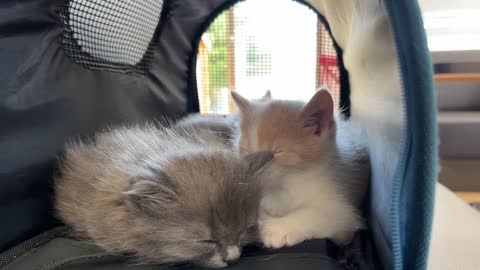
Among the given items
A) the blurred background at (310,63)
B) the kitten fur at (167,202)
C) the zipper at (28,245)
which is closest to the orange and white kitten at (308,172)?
the kitten fur at (167,202)

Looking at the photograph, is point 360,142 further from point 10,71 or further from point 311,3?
point 10,71

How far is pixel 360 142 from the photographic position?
4.29 ft

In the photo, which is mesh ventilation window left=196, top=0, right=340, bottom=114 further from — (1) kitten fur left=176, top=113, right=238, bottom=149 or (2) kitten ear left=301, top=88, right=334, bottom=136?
(2) kitten ear left=301, top=88, right=334, bottom=136

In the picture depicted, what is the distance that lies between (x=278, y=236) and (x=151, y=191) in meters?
0.32

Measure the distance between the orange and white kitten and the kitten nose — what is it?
0.41ft

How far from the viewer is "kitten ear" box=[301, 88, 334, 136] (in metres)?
1.12

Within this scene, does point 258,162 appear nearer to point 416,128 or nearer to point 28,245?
point 416,128

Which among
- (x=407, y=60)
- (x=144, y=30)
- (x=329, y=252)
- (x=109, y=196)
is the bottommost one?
(x=329, y=252)

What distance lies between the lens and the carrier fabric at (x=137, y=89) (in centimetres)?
66

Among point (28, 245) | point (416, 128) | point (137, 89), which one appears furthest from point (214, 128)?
point (416, 128)

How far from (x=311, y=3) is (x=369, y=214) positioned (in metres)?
0.91

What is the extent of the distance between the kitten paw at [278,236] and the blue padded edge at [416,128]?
0.34 m

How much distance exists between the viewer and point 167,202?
964 millimetres

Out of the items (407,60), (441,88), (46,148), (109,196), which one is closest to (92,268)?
(109,196)
